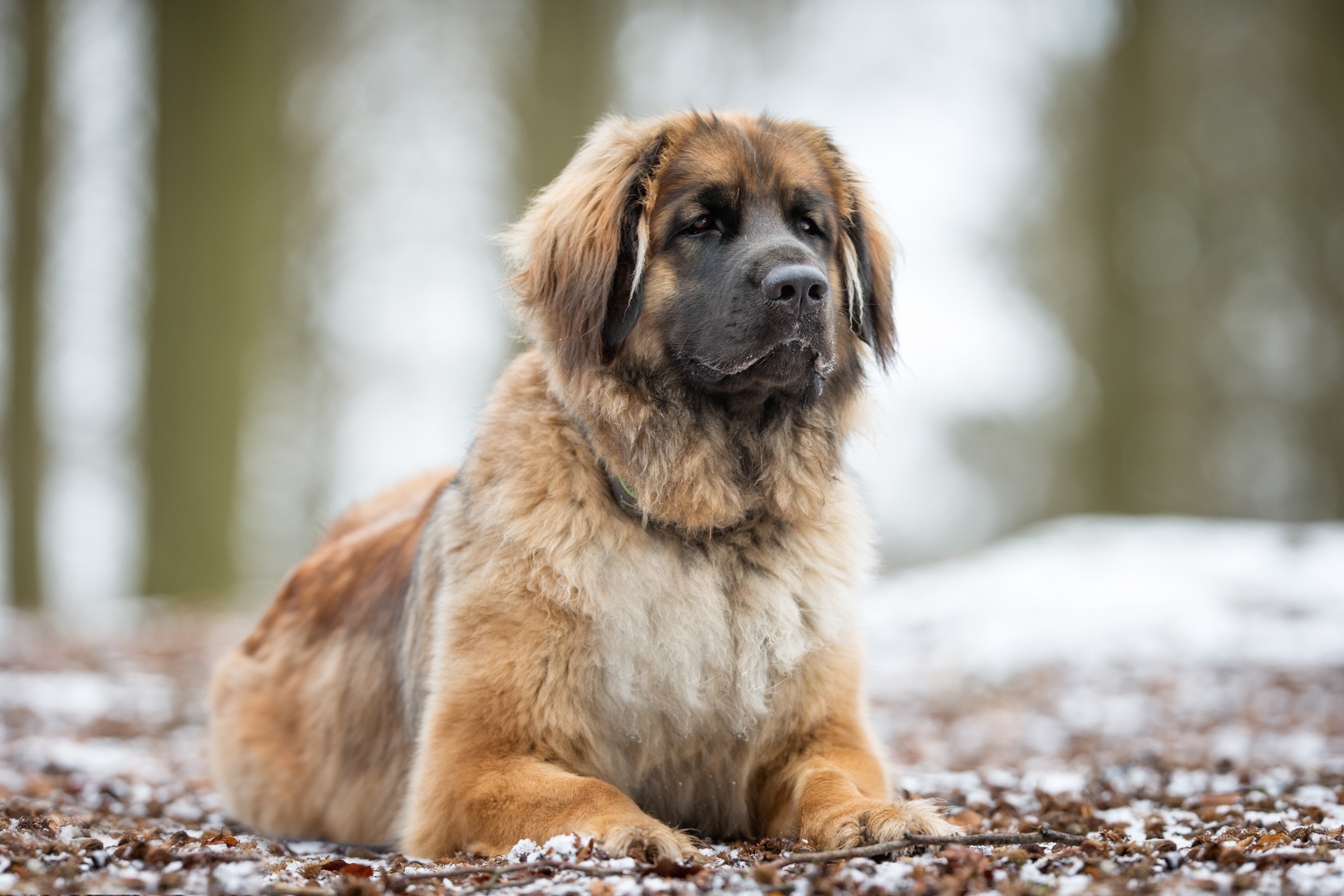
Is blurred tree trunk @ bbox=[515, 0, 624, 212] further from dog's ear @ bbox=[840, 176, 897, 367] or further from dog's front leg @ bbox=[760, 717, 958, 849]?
dog's front leg @ bbox=[760, 717, 958, 849]

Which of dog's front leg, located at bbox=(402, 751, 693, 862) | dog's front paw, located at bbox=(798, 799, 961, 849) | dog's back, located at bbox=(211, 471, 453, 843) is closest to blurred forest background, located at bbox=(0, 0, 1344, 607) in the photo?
dog's back, located at bbox=(211, 471, 453, 843)

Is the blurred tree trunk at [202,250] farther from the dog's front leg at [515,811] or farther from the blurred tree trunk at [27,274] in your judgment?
the dog's front leg at [515,811]

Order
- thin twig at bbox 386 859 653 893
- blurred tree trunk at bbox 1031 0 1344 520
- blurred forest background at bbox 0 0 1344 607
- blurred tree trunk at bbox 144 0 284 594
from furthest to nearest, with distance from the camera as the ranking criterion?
1. blurred tree trunk at bbox 1031 0 1344 520
2. blurred forest background at bbox 0 0 1344 607
3. blurred tree trunk at bbox 144 0 284 594
4. thin twig at bbox 386 859 653 893

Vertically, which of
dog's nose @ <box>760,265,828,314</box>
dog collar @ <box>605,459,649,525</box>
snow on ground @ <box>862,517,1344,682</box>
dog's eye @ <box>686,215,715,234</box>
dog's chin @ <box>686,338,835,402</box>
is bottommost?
snow on ground @ <box>862,517,1344,682</box>

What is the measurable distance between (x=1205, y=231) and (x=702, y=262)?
44.0 feet

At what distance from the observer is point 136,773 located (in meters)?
5.14

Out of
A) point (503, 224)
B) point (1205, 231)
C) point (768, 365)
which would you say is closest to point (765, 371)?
point (768, 365)

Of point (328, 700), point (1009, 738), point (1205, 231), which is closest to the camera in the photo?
point (328, 700)

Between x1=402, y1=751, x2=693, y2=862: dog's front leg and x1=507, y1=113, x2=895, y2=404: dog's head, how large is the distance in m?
1.18

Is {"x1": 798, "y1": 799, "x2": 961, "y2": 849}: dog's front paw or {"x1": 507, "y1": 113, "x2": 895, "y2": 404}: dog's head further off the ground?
{"x1": 507, "y1": 113, "x2": 895, "y2": 404}: dog's head

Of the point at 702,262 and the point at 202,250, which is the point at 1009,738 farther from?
the point at 202,250

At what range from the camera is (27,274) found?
1325 cm

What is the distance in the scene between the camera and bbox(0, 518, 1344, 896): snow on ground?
2.69 metres

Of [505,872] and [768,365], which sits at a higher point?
[768,365]
